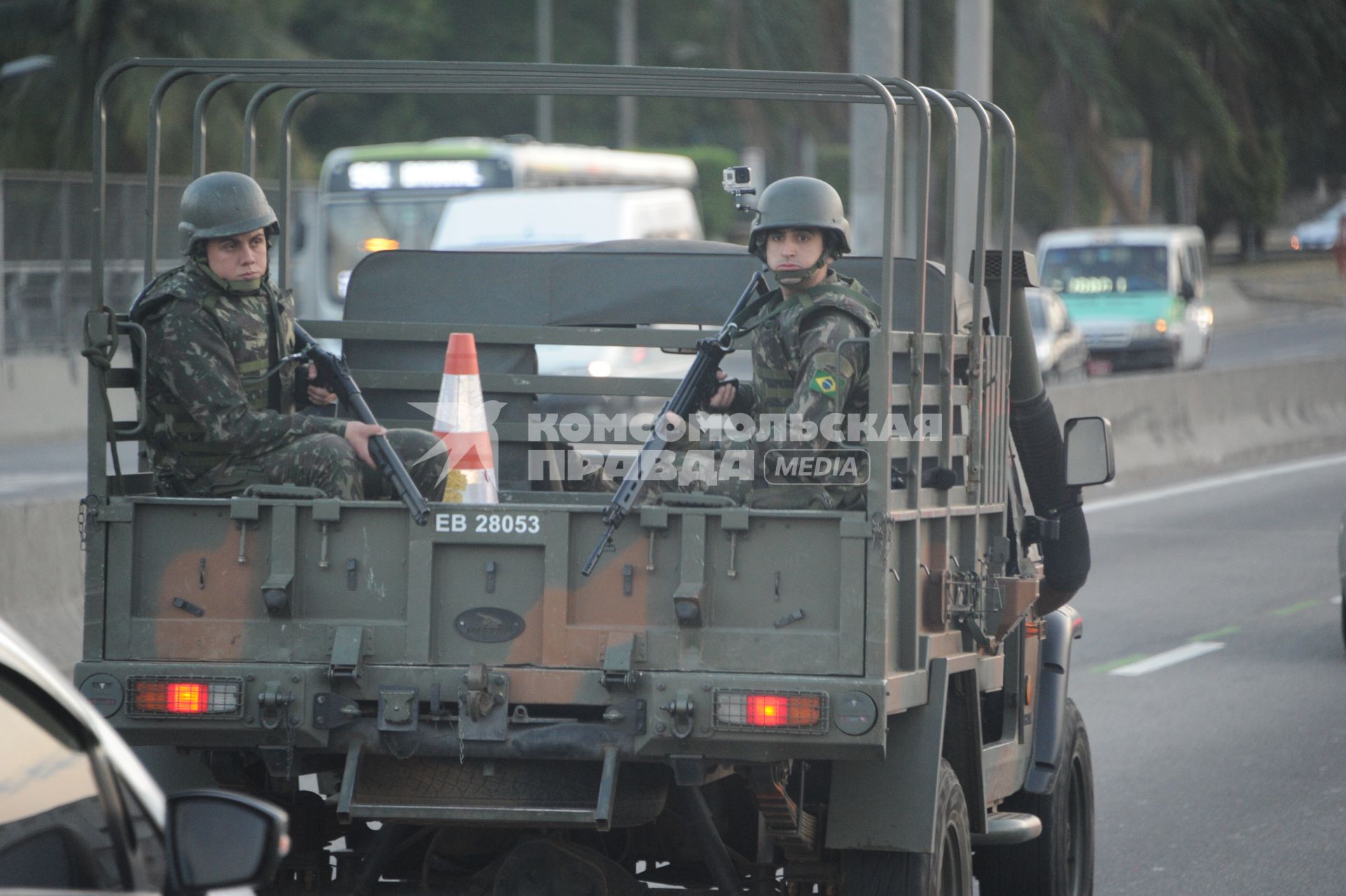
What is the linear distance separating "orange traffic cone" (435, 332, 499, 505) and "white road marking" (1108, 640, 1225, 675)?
643cm

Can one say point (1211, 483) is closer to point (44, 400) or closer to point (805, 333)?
point (44, 400)

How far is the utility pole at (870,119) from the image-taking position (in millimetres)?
16781

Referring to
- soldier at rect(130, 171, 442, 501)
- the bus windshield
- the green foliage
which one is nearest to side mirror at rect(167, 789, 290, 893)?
soldier at rect(130, 171, 442, 501)

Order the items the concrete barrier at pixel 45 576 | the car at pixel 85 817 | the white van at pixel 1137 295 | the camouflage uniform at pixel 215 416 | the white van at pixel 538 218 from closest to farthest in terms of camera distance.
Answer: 1. the car at pixel 85 817
2. the camouflage uniform at pixel 215 416
3. the concrete barrier at pixel 45 576
4. the white van at pixel 538 218
5. the white van at pixel 1137 295

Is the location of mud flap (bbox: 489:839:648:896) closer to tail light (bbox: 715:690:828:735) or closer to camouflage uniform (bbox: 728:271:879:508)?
tail light (bbox: 715:690:828:735)

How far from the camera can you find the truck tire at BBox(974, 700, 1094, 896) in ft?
21.7

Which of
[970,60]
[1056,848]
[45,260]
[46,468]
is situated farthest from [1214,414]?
[1056,848]

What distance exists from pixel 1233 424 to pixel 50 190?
14055 mm

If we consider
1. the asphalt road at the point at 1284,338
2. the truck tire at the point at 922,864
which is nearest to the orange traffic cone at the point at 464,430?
the truck tire at the point at 922,864

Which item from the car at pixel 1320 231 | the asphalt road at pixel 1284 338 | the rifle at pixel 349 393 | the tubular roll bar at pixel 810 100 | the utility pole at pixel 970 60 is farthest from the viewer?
the car at pixel 1320 231

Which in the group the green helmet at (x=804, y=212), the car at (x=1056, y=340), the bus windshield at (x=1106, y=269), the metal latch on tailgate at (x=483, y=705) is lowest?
the metal latch on tailgate at (x=483, y=705)

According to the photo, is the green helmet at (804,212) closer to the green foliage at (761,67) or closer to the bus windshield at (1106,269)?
the green foliage at (761,67)

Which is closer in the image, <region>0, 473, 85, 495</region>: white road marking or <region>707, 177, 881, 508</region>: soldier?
<region>707, 177, 881, 508</region>: soldier

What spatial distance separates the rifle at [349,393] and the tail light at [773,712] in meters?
0.98
